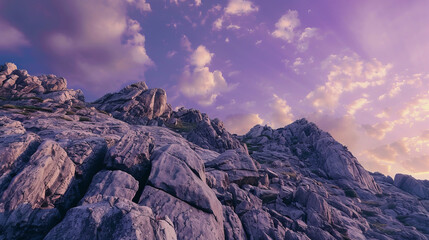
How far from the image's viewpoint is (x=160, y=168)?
2161cm

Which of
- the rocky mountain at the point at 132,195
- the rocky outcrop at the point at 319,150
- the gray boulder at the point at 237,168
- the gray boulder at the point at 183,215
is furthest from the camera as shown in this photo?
the rocky outcrop at the point at 319,150

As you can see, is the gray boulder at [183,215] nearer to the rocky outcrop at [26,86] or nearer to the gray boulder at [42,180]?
the gray boulder at [42,180]

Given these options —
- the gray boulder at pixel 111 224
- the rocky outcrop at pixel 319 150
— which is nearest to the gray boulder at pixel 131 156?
the gray boulder at pixel 111 224

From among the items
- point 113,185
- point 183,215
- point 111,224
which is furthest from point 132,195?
point 111,224

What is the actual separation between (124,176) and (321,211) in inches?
1388

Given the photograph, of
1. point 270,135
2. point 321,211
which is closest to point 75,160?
point 321,211

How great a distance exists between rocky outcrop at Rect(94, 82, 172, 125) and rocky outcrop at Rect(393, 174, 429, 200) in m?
147

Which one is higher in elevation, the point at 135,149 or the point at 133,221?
the point at 135,149

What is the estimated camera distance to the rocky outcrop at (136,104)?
121 meters

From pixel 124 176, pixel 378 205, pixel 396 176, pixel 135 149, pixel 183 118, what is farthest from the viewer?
pixel 183 118

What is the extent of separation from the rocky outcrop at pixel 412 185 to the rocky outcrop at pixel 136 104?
484 ft

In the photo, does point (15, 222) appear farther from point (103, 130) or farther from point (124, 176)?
point (103, 130)

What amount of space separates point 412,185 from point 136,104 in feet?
529

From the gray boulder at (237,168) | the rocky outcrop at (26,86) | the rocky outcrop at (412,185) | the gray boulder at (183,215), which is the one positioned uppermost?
the rocky outcrop at (26,86)
